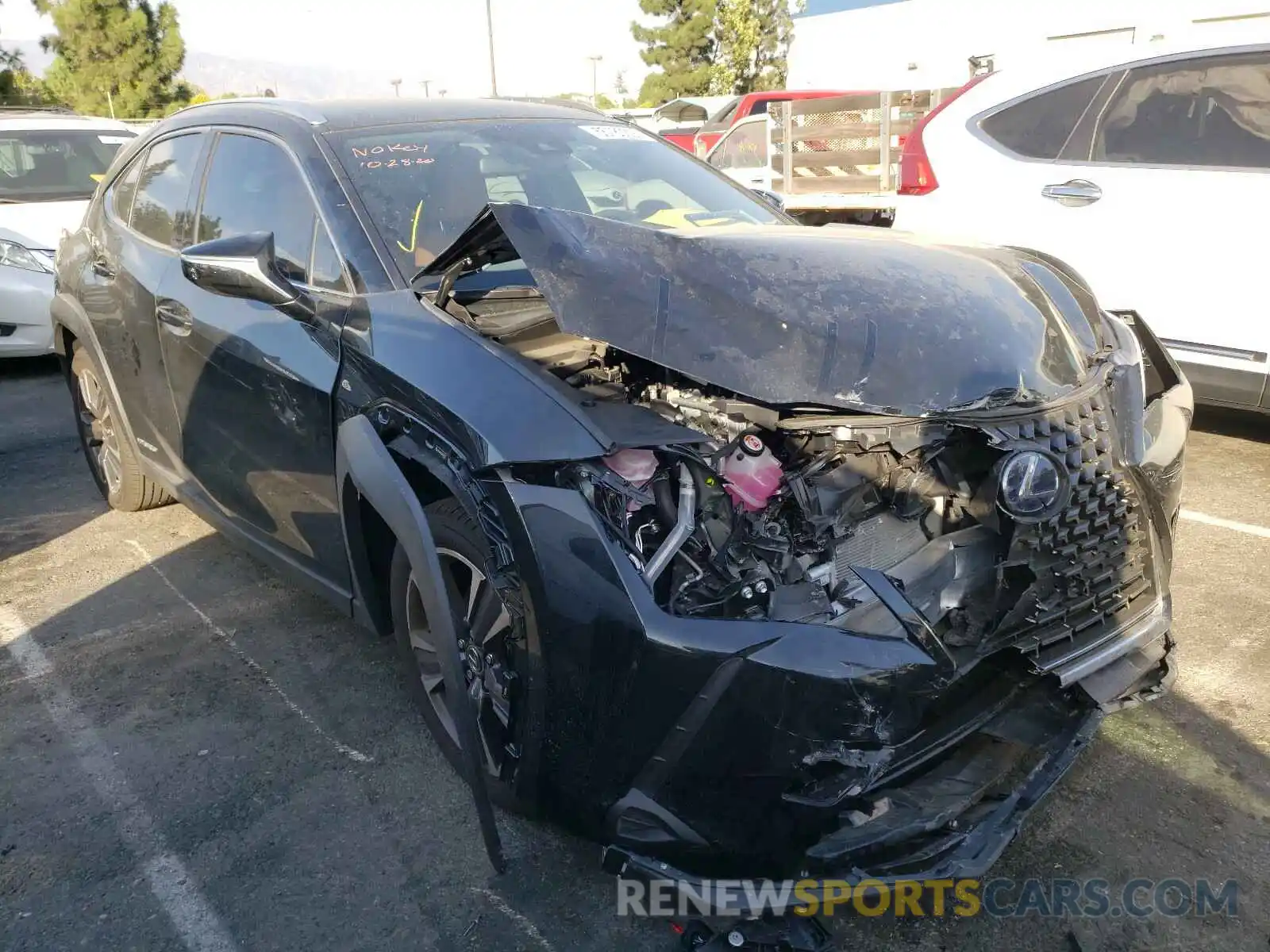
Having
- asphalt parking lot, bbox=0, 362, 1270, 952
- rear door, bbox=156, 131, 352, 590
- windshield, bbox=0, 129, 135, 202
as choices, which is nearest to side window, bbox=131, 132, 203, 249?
rear door, bbox=156, 131, 352, 590

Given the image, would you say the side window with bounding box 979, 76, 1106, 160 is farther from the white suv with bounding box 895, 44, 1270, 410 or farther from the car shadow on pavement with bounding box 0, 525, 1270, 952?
the car shadow on pavement with bounding box 0, 525, 1270, 952

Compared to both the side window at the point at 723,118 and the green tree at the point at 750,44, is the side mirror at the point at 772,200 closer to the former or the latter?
the side window at the point at 723,118

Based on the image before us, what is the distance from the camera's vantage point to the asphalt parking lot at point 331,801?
7.71 feet

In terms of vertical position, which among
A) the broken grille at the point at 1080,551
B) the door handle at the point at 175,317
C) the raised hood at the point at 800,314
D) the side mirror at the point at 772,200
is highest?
the side mirror at the point at 772,200

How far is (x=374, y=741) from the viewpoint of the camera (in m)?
3.07

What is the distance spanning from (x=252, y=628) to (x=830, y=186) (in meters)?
7.24

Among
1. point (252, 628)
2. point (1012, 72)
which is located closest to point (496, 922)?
point (252, 628)

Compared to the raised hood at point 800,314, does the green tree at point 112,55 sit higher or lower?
higher

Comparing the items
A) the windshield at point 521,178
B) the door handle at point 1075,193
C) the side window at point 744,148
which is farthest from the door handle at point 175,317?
the side window at point 744,148

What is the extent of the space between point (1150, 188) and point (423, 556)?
427cm

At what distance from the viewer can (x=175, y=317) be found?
362 cm

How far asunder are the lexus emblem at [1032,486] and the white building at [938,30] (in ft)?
52.4

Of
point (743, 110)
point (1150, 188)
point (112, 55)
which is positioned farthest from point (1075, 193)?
point (112, 55)

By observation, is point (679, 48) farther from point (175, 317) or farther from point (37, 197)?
point (175, 317)
